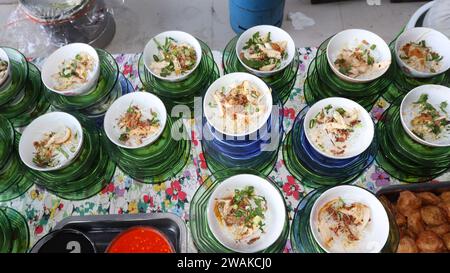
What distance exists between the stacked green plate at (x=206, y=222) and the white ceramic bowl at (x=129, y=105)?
228 mm

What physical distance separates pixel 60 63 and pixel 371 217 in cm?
117

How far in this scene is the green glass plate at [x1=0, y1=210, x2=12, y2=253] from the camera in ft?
3.60

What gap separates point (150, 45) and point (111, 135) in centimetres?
38

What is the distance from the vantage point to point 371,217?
3.34ft

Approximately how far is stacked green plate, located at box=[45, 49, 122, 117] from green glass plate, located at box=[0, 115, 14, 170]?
0.52 feet

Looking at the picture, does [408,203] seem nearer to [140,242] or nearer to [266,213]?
[266,213]

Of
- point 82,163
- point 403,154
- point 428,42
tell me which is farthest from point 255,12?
point 82,163

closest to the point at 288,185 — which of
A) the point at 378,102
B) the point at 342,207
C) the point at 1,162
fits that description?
the point at 342,207

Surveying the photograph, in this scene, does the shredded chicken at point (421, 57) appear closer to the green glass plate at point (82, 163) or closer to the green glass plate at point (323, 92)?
the green glass plate at point (323, 92)

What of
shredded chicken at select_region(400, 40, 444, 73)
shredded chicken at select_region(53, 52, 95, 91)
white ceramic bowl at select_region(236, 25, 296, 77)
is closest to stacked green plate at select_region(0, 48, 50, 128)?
shredded chicken at select_region(53, 52, 95, 91)

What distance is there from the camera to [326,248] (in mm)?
978

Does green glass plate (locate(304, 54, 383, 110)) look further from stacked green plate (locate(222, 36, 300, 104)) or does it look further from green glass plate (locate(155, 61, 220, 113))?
green glass plate (locate(155, 61, 220, 113))

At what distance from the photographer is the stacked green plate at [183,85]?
4.13ft
